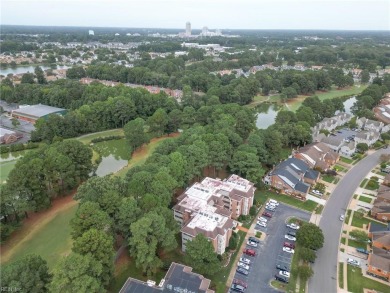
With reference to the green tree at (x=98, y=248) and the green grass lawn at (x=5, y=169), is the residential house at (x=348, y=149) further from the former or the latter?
the green grass lawn at (x=5, y=169)

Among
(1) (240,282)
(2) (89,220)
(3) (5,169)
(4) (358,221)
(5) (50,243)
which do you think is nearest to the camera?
(2) (89,220)

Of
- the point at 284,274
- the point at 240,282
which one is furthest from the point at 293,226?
the point at 240,282

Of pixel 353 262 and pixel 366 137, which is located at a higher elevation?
pixel 366 137

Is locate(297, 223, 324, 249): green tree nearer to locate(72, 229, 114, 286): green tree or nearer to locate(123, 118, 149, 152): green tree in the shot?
locate(72, 229, 114, 286): green tree

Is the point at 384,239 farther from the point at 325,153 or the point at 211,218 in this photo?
the point at 325,153

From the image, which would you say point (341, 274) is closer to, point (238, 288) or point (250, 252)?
point (250, 252)

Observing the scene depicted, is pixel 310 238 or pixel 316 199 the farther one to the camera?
pixel 316 199

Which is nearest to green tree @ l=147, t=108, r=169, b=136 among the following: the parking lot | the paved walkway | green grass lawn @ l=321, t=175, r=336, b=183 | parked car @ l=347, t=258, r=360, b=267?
the parking lot
